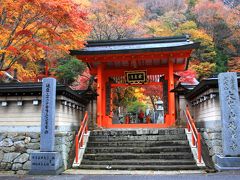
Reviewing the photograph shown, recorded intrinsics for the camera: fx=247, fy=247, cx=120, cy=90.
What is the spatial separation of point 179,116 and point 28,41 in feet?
27.9

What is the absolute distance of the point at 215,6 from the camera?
37875 millimetres

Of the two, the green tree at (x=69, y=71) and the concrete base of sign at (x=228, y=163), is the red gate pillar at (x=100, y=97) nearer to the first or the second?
the concrete base of sign at (x=228, y=163)

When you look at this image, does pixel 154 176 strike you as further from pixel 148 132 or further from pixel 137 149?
pixel 148 132

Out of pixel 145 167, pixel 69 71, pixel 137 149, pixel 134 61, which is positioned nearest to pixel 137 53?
pixel 134 61

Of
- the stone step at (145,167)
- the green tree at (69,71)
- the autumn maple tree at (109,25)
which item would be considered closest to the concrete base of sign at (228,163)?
the stone step at (145,167)

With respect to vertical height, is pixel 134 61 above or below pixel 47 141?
above

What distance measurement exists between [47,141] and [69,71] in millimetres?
20691

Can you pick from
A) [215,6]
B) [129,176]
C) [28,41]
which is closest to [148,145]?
[129,176]

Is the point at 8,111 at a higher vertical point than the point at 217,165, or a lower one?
higher

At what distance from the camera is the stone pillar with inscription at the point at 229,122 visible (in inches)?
303

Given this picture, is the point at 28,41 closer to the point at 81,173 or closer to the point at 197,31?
the point at 81,173

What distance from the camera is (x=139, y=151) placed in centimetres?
980

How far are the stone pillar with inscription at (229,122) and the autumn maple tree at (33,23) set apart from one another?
7.41m

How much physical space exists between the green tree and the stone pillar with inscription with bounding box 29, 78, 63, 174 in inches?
772
